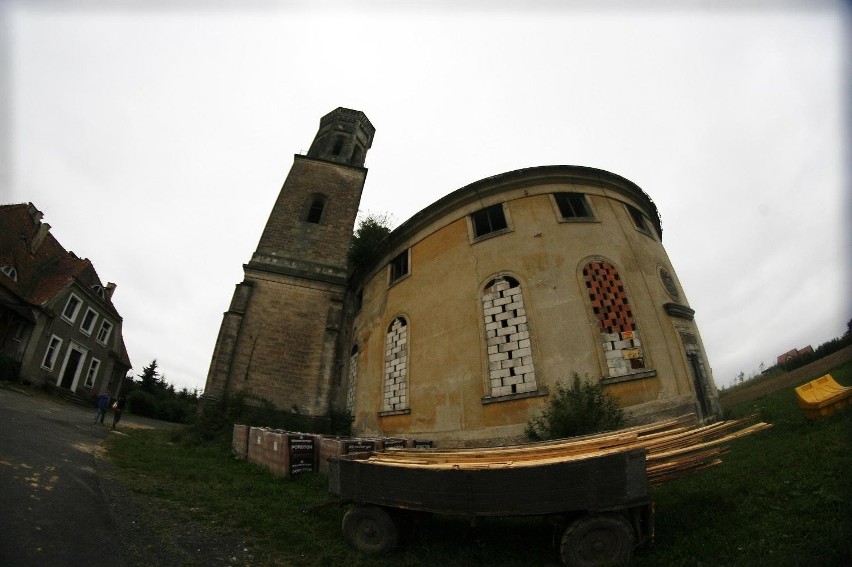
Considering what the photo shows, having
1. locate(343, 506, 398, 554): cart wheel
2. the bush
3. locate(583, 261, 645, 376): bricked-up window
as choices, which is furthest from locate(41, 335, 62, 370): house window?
locate(583, 261, 645, 376): bricked-up window

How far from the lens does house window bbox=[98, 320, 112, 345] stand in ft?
91.9

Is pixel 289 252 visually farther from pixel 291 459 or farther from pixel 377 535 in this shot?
pixel 377 535

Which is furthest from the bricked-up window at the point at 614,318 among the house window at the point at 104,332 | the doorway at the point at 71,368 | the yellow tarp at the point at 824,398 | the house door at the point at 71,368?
the house window at the point at 104,332

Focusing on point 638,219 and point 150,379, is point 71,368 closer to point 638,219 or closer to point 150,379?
point 150,379

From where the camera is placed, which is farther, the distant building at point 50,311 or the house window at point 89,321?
the house window at point 89,321

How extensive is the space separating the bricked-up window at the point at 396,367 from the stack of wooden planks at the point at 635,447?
259 inches

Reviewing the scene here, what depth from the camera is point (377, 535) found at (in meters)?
4.64

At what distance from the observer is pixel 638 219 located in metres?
13.4

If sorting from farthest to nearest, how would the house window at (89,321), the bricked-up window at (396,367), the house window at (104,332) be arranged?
the house window at (104,332) → the house window at (89,321) → the bricked-up window at (396,367)

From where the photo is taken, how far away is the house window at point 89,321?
26.1m

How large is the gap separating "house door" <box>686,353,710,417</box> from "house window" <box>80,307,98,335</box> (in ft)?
115

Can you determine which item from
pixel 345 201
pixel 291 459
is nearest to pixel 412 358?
pixel 291 459

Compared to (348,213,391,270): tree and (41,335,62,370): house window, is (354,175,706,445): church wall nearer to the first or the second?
(348,213,391,270): tree

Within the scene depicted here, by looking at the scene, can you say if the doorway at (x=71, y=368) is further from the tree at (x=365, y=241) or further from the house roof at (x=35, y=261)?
the tree at (x=365, y=241)
